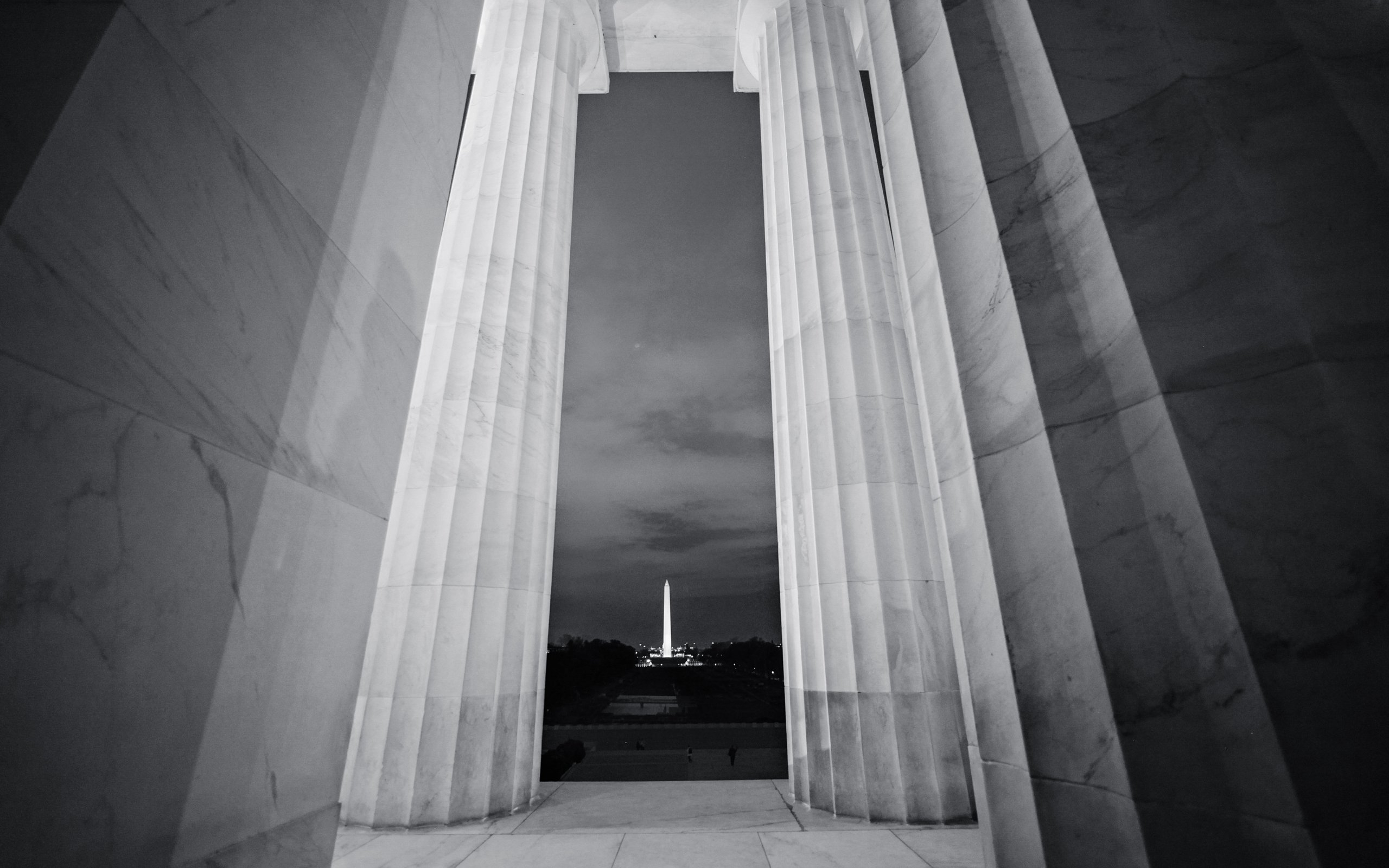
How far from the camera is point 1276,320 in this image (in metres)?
7.69

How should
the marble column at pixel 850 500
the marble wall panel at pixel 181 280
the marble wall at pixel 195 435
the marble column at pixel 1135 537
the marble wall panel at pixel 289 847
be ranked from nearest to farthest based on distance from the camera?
the marble wall at pixel 195 435, the marble wall panel at pixel 181 280, the marble column at pixel 1135 537, the marble wall panel at pixel 289 847, the marble column at pixel 850 500

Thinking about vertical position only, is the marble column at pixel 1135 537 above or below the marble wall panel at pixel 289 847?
above

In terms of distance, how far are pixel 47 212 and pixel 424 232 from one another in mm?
7905

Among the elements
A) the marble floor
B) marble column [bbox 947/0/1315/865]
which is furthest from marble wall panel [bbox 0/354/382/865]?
the marble floor

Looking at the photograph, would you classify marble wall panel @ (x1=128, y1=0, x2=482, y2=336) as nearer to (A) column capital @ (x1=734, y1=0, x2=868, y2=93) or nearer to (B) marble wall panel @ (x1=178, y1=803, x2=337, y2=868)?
(B) marble wall panel @ (x1=178, y1=803, x2=337, y2=868)

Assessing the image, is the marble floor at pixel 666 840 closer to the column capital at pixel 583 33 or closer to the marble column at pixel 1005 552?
the marble column at pixel 1005 552

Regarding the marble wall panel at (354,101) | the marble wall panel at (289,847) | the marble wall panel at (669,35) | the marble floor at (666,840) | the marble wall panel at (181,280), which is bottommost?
the marble floor at (666,840)

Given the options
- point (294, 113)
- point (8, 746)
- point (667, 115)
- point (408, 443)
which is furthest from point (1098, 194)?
point (667, 115)

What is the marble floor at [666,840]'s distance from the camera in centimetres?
2044

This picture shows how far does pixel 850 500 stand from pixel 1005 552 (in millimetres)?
20963

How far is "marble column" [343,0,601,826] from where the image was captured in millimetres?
25609

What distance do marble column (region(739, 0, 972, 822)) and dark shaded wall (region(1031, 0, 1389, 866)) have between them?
70.7 feet

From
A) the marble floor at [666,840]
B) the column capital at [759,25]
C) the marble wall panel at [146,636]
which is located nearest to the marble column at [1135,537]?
the marble wall panel at [146,636]

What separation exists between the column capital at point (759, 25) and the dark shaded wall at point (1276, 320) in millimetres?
40440
